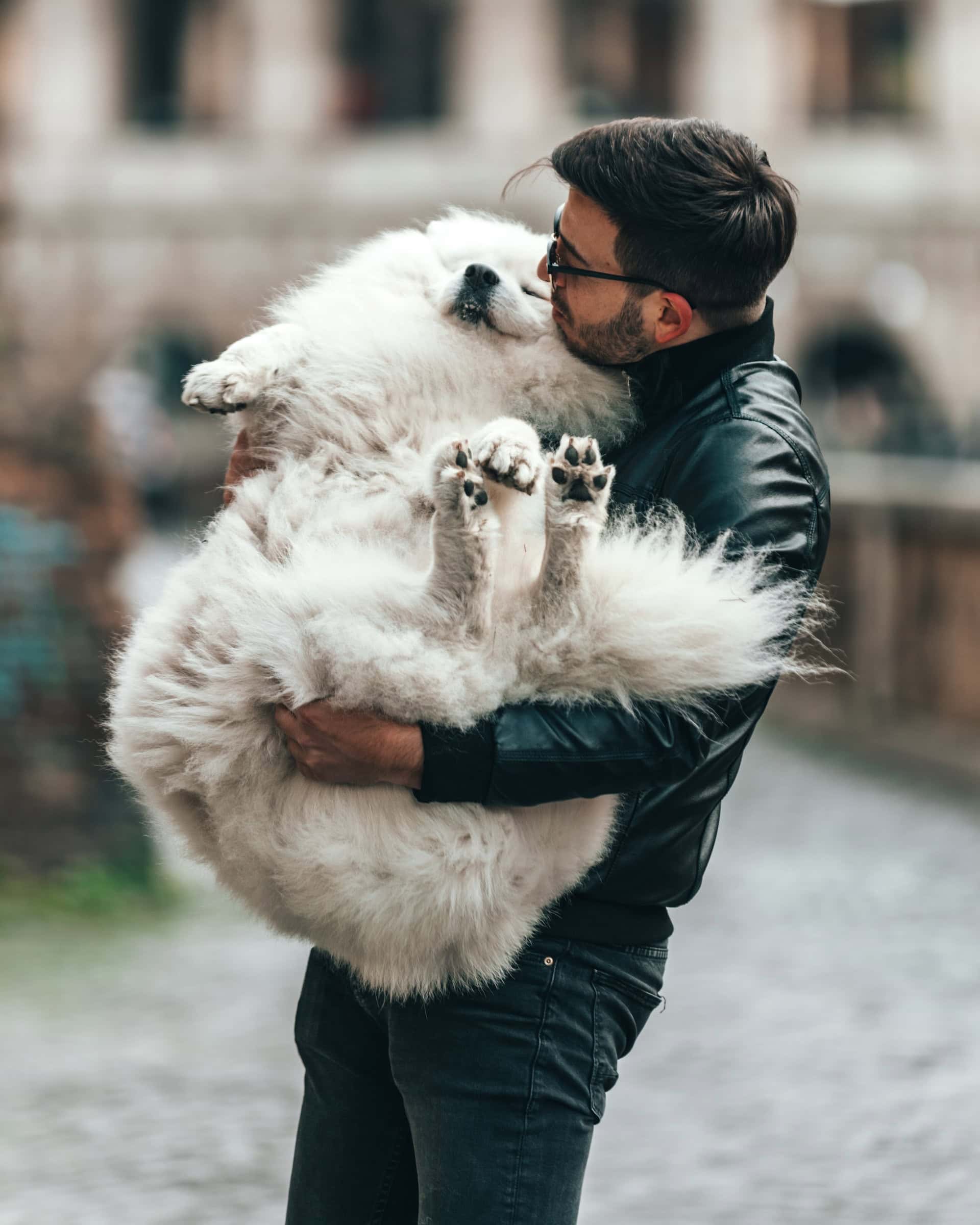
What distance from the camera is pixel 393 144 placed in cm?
2784

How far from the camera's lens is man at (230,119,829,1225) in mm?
2227

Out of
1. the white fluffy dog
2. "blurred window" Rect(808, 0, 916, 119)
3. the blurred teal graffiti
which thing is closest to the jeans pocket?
the white fluffy dog

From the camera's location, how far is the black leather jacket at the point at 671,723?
221 centimetres

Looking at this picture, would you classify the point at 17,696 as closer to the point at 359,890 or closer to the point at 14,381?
the point at 14,381

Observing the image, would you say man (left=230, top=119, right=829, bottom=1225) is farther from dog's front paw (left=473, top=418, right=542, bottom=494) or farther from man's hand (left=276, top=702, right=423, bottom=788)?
dog's front paw (left=473, top=418, right=542, bottom=494)

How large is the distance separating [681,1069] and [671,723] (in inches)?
146

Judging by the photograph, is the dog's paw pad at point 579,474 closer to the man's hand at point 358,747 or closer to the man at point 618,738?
the man at point 618,738

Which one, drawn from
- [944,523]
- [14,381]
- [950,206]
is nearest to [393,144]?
[950,206]

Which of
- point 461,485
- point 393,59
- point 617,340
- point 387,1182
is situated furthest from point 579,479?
point 393,59

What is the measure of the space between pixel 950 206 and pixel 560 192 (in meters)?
7.51

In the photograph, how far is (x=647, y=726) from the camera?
2217mm

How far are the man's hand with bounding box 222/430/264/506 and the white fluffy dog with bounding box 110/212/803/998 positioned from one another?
86 millimetres

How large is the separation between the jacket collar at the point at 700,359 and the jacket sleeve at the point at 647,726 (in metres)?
0.11

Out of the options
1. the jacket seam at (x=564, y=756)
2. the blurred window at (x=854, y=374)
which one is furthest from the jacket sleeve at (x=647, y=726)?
the blurred window at (x=854, y=374)
